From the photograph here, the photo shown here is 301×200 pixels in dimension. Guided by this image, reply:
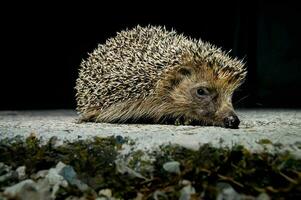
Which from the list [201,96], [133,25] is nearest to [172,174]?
[201,96]

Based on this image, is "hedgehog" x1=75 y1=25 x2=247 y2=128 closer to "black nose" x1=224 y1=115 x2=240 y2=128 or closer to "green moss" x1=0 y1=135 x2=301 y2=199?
"black nose" x1=224 y1=115 x2=240 y2=128

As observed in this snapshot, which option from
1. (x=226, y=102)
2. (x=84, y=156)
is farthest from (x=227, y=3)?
(x=84, y=156)

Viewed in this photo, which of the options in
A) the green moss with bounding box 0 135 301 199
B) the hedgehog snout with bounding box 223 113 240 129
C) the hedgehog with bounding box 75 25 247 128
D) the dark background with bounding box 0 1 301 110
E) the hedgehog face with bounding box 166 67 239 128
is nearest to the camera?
the green moss with bounding box 0 135 301 199

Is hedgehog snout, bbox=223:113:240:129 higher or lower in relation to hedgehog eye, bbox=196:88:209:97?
lower

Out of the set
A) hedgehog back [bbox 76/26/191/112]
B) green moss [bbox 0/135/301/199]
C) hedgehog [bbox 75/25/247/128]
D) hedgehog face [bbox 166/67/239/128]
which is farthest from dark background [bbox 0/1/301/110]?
green moss [bbox 0/135/301/199]

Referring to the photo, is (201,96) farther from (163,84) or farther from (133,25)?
(133,25)

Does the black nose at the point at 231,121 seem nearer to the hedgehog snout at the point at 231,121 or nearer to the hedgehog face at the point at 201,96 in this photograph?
the hedgehog snout at the point at 231,121
